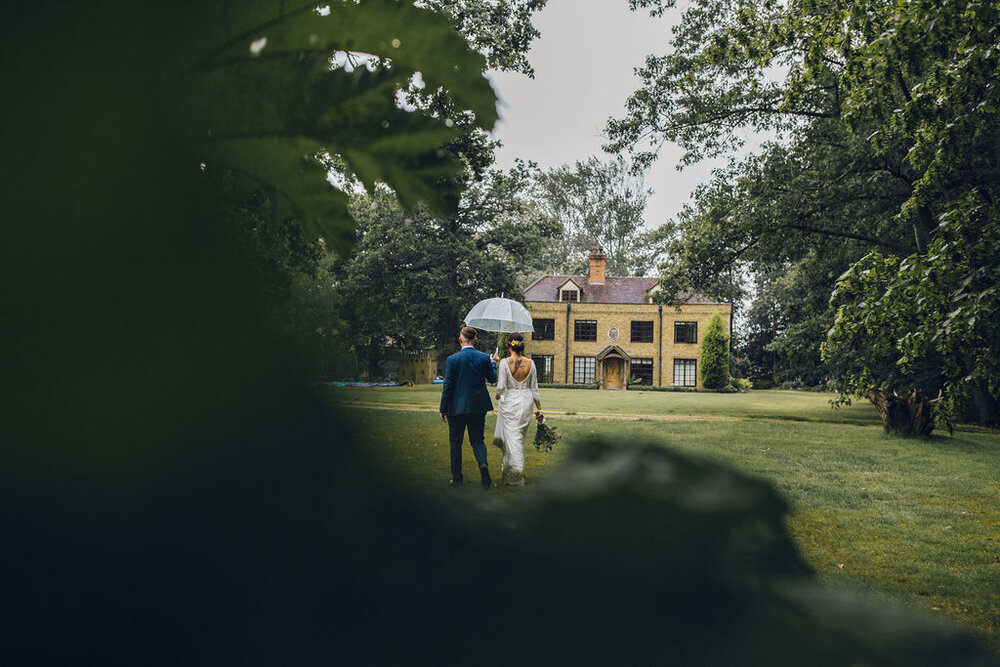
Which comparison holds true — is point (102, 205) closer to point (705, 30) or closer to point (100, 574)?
point (100, 574)

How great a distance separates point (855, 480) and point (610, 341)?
115ft

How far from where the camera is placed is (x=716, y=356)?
40656 millimetres

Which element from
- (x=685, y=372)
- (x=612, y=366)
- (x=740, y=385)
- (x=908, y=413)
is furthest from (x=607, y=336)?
(x=908, y=413)

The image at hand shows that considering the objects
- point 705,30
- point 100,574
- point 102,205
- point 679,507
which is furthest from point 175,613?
point 705,30

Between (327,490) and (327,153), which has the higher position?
(327,153)

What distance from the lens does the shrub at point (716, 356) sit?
40.5m

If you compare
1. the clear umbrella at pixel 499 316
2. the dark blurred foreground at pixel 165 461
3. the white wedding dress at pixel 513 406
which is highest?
the clear umbrella at pixel 499 316

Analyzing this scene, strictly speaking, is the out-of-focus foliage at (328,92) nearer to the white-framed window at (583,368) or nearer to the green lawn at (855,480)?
the green lawn at (855,480)

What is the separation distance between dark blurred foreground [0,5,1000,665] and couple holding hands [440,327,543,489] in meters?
7.33

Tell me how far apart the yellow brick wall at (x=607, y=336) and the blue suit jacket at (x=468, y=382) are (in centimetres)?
3576

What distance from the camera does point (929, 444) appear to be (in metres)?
14.0

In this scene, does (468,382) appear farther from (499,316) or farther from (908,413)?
(908,413)

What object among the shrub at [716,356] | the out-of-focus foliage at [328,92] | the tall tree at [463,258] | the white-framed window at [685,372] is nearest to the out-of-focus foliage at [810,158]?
the out-of-focus foliage at [328,92]

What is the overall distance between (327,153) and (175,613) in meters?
0.27
